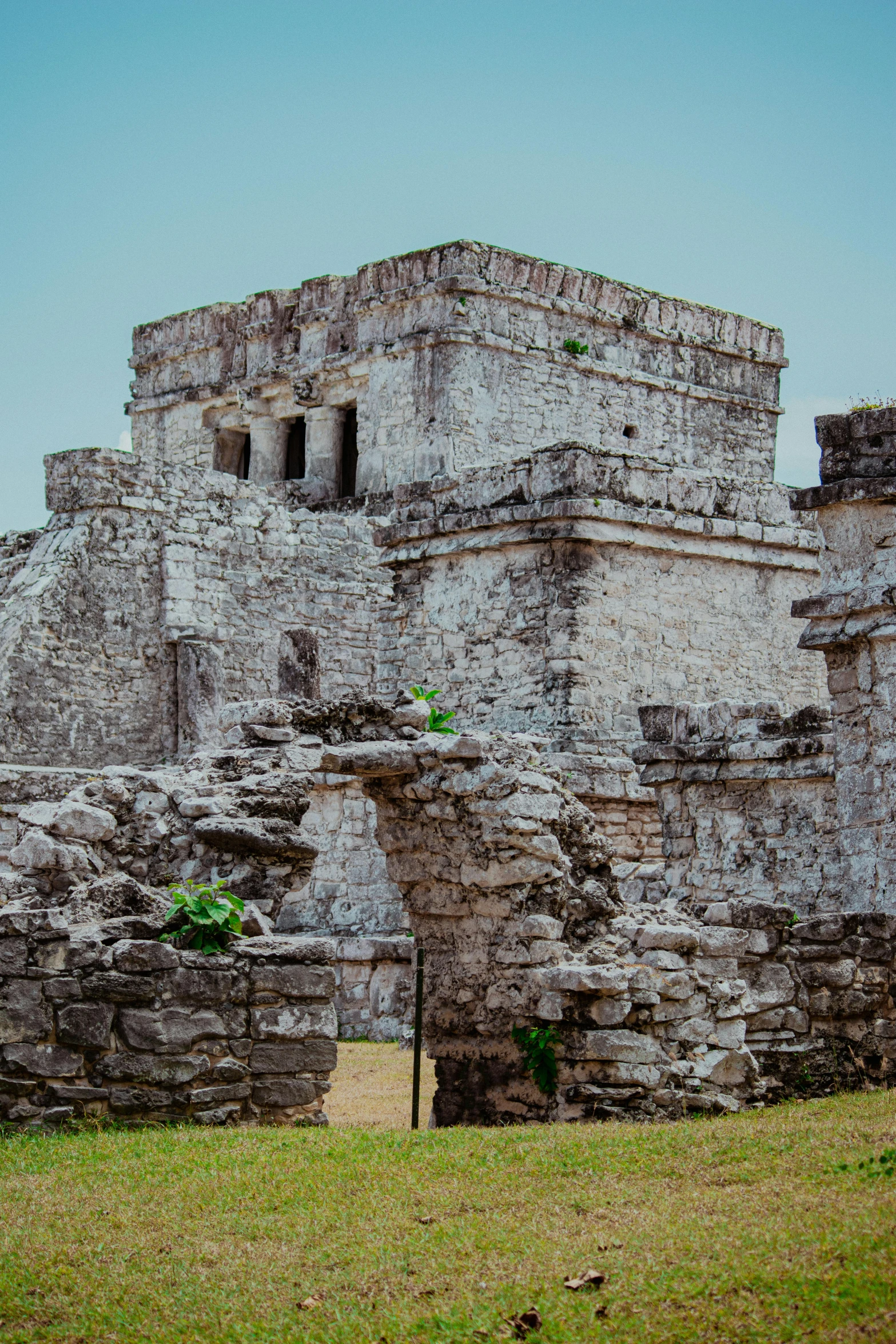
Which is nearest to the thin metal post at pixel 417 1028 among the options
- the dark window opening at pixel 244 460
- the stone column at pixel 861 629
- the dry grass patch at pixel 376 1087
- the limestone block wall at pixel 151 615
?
the dry grass patch at pixel 376 1087

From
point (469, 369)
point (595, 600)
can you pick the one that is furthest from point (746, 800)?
point (469, 369)

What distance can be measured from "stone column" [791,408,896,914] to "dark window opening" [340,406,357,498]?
40.1 feet

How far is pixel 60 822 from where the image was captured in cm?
820

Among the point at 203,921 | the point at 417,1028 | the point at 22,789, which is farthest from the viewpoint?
the point at 22,789

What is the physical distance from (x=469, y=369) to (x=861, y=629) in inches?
413

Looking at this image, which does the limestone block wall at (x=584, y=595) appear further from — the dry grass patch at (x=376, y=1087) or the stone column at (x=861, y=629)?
the stone column at (x=861, y=629)

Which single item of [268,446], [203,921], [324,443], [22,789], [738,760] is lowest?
[203,921]

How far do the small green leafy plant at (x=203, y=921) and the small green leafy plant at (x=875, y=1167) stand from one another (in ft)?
10.2

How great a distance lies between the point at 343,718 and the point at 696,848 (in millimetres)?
4456

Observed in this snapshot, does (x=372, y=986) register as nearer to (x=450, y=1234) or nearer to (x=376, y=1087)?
(x=376, y=1087)


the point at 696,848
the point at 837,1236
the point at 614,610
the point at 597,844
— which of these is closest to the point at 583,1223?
the point at 837,1236

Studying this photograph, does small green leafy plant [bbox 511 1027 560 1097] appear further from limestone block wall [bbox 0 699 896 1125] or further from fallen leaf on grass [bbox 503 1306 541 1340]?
fallen leaf on grass [bbox 503 1306 541 1340]

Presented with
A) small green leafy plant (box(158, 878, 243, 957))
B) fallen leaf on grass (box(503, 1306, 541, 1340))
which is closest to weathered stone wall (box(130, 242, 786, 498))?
small green leafy plant (box(158, 878, 243, 957))

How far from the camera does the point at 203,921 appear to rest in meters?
7.82
